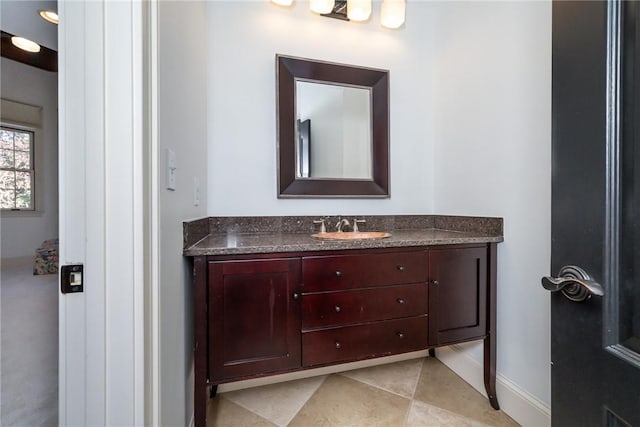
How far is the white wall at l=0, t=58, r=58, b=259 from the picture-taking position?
0.61 metres

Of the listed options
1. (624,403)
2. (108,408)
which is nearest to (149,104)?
(108,408)

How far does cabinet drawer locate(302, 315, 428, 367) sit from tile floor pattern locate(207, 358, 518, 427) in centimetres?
39

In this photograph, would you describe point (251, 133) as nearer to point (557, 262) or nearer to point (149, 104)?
point (149, 104)

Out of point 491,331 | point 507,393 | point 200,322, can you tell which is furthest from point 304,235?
point 507,393

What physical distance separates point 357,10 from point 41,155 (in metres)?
1.71

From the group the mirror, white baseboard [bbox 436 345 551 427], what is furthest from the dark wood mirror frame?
white baseboard [bbox 436 345 551 427]

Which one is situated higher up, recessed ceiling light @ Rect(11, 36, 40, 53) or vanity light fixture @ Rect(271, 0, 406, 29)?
vanity light fixture @ Rect(271, 0, 406, 29)

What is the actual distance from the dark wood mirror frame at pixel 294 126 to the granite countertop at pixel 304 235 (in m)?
0.20

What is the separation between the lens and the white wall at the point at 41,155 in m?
0.61

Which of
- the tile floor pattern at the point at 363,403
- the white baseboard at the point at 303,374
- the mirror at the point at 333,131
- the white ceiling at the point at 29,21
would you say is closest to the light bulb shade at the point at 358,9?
the mirror at the point at 333,131

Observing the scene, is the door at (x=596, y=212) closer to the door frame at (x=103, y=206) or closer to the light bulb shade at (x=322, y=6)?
the door frame at (x=103, y=206)

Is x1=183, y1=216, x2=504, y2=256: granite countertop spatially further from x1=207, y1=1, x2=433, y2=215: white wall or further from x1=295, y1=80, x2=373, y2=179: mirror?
x1=295, y1=80, x2=373, y2=179: mirror

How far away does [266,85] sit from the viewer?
164cm

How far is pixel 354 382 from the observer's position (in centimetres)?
164
